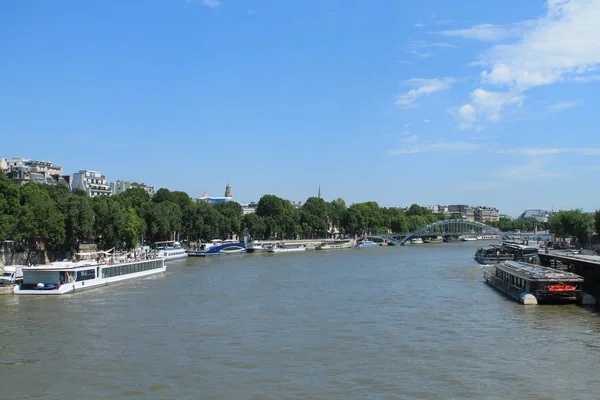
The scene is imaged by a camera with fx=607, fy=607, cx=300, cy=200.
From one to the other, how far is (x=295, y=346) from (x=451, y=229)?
447 ft

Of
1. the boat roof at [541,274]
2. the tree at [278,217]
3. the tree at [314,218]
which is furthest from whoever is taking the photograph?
the tree at [314,218]

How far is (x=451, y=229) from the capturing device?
149 meters

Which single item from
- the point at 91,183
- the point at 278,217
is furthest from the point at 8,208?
the point at 278,217

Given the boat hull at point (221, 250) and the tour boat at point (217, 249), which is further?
the tour boat at point (217, 249)

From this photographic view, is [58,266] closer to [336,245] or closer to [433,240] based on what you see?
[336,245]

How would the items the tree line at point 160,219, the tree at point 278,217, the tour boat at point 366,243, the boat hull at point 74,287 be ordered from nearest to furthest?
the boat hull at point 74,287 < the tree line at point 160,219 < the tree at point 278,217 < the tour boat at point 366,243

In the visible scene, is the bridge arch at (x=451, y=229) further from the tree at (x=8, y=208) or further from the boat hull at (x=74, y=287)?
the boat hull at (x=74, y=287)

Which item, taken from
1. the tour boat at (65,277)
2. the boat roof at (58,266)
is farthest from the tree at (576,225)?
the boat roof at (58,266)

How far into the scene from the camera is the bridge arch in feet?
368

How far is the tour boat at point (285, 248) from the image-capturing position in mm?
80575

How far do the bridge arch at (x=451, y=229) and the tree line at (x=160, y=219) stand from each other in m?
6.53

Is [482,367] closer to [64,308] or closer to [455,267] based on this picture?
[64,308]

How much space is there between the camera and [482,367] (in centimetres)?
1594

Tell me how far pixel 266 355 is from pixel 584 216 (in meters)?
69.5
